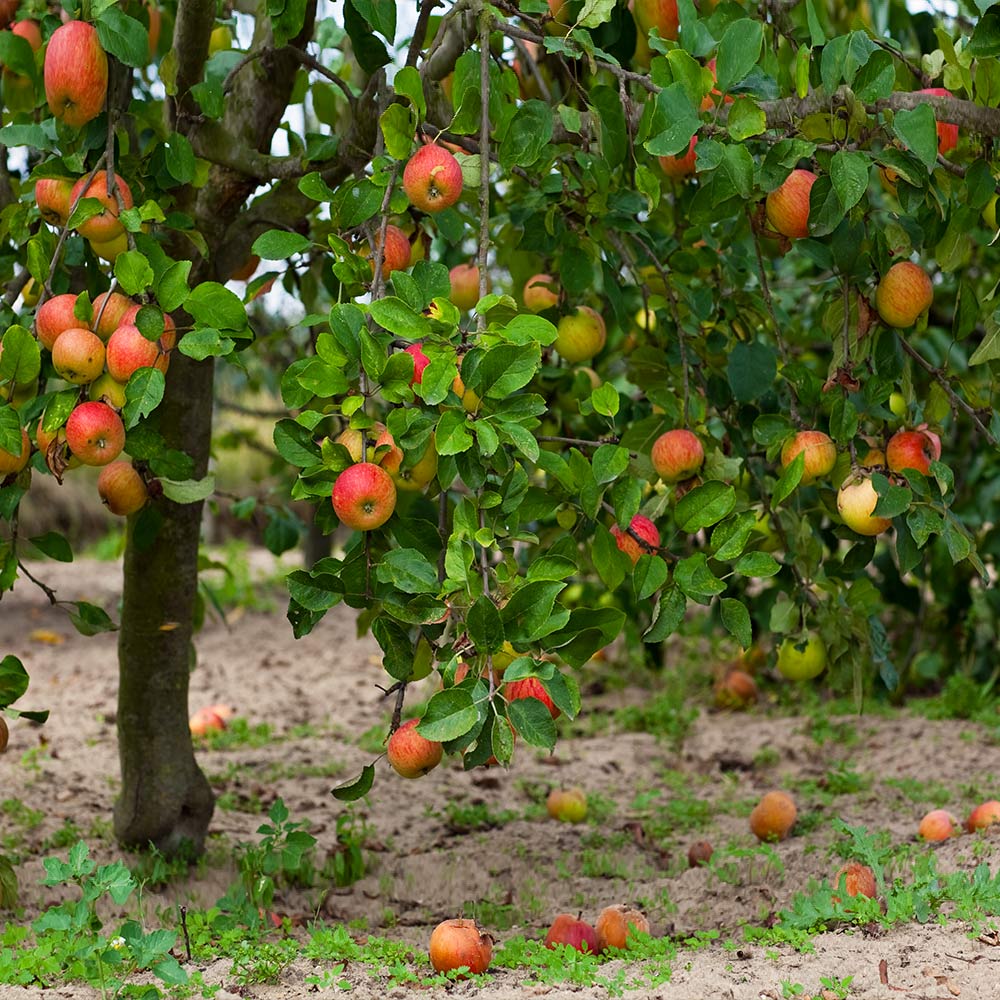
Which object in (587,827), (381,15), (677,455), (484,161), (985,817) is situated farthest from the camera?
(587,827)

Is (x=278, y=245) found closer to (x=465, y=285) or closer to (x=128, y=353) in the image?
(x=128, y=353)

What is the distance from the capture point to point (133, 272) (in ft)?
5.78

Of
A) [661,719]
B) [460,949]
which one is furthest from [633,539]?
[661,719]

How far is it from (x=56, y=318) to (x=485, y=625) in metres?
0.84

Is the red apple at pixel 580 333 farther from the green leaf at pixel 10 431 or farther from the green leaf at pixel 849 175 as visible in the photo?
the green leaf at pixel 10 431

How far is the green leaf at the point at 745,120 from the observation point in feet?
5.74

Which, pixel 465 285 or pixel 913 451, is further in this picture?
pixel 465 285

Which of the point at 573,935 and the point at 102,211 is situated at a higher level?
the point at 102,211

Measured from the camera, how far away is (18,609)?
614cm

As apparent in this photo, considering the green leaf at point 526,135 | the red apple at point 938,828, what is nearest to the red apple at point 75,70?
the green leaf at point 526,135

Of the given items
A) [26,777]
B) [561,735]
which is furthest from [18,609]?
[561,735]

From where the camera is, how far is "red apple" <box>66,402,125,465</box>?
67.7 inches

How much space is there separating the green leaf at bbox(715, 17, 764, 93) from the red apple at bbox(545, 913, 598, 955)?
4.61 ft

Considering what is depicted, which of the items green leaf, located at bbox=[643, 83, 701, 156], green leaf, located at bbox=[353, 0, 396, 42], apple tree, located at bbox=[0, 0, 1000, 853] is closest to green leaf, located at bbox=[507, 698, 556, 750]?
apple tree, located at bbox=[0, 0, 1000, 853]
